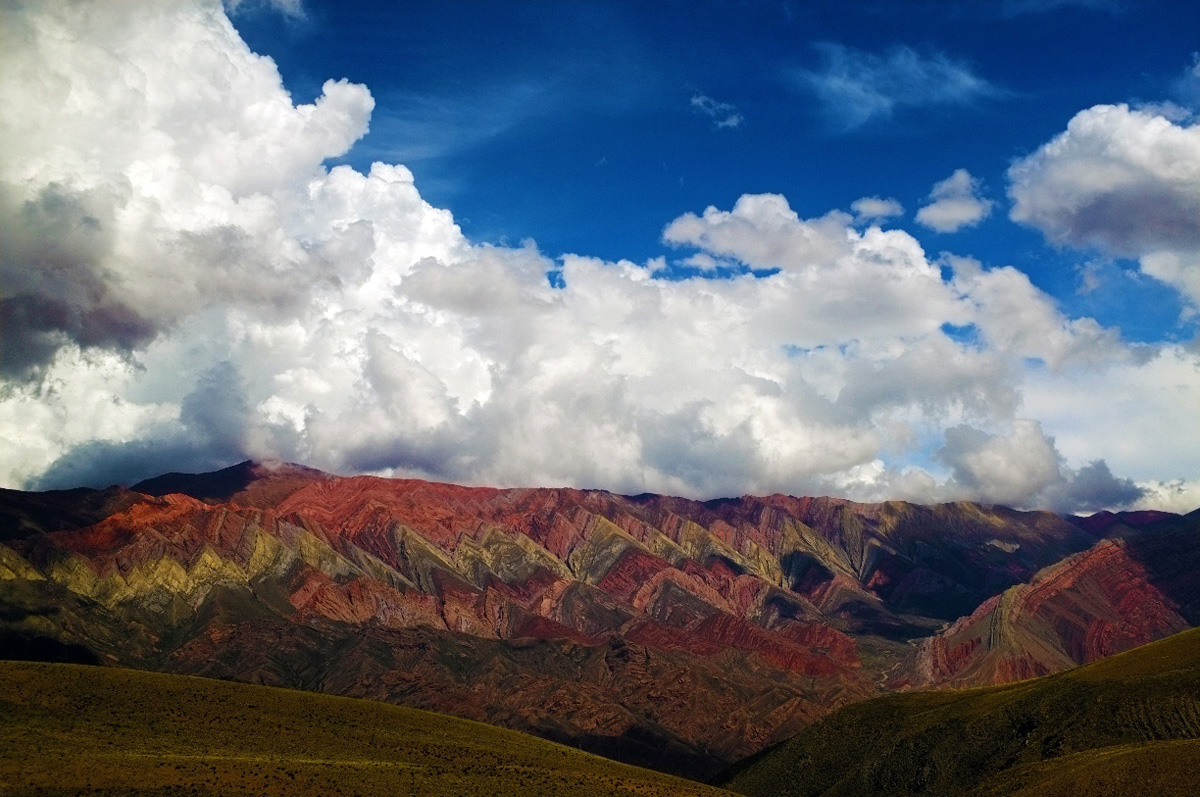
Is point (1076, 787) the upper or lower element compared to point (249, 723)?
lower

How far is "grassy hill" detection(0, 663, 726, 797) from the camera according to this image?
112 m

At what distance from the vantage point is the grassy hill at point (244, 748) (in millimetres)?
112188

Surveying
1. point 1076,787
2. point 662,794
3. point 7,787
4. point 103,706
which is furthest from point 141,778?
point 1076,787

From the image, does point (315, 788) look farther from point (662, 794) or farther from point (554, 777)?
point (662, 794)

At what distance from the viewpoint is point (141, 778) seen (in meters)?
110

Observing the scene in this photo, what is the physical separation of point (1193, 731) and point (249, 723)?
444ft

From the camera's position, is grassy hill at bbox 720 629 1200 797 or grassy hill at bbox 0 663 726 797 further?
grassy hill at bbox 720 629 1200 797

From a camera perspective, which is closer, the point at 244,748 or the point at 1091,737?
the point at 244,748

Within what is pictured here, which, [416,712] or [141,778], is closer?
[141,778]

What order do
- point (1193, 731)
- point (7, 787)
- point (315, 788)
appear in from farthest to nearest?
point (1193, 731), point (315, 788), point (7, 787)

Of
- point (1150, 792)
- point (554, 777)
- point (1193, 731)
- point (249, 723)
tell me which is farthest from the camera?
point (1193, 731)

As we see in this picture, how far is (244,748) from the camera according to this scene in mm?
135250

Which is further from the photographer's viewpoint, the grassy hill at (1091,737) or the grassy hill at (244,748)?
the grassy hill at (1091,737)

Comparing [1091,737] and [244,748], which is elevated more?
[244,748]
